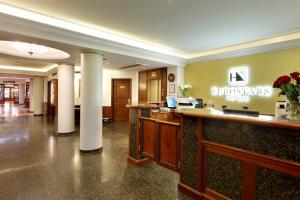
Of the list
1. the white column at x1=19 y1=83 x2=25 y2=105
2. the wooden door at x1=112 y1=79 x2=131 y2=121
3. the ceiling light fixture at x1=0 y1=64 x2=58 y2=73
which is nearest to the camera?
the ceiling light fixture at x1=0 y1=64 x2=58 y2=73

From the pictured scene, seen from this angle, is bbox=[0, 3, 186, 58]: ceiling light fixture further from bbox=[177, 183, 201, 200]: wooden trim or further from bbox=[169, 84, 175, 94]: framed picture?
bbox=[177, 183, 201, 200]: wooden trim

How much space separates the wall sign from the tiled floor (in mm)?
3479

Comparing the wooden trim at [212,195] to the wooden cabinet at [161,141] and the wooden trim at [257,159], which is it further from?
the wooden cabinet at [161,141]

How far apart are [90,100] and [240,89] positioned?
4383 mm

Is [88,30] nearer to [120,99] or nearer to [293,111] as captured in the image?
[293,111]

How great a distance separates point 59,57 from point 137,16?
3.31 m

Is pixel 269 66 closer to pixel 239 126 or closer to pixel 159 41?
pixel 159 41

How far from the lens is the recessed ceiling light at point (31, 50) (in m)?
4.51

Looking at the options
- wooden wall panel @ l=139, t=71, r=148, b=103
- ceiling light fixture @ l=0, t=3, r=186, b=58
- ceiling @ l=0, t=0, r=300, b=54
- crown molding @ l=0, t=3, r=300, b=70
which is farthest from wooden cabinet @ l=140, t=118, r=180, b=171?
wooden wall panel @ l=139, t=71, r=148, b=103

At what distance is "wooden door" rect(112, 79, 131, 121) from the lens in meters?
9.04

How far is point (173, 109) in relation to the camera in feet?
12.6

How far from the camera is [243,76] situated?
518cm

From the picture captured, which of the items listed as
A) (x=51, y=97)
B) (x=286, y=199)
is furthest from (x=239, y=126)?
(x=51, y=97)

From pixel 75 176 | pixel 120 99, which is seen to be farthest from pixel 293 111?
pixel 120 99
